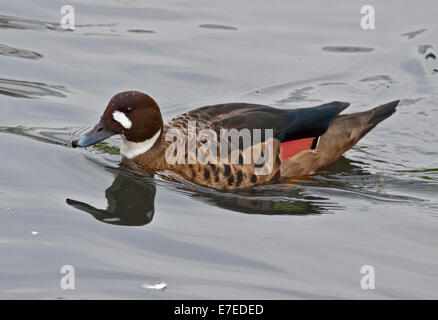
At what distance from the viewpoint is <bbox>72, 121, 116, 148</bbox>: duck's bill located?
967 centimetres

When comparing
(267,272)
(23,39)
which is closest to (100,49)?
(23,39)

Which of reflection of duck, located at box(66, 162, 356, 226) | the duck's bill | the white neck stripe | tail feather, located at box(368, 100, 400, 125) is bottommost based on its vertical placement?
reflection of duck, located at box(66, 162, 356, 226)

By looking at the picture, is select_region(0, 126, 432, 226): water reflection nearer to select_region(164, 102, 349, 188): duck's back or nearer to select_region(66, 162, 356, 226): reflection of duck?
select_region(66, 162, 356, 226): reflection of duck

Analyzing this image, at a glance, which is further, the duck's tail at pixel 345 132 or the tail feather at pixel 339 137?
the duck's tail at pixel 345 132

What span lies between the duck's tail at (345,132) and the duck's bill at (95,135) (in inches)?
108

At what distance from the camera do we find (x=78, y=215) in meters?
8.68

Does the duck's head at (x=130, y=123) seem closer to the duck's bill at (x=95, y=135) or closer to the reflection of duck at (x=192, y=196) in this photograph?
the duck's bill at (x=95, y=135)

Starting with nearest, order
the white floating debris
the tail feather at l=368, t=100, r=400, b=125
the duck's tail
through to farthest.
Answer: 1. the white floating debris
2. the duck's tail
3. the tail feather at l=368, t=100, r=400, b=125

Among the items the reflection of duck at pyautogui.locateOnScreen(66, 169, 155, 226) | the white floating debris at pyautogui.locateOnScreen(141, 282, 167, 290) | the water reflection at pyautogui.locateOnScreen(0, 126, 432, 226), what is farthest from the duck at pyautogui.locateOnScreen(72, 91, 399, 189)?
the white floating debris at pyautogui.locateOnScreen(141, 282, 167, 290)

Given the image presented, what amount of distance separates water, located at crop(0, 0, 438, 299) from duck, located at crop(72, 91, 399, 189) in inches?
8.2

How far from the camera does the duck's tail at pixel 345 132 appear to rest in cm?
1066

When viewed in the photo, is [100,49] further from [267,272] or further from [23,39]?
[267,272]

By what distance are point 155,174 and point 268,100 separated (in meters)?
3.05

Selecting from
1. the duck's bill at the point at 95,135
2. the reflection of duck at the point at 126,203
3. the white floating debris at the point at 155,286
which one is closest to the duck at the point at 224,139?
the duck's bill at the point at 95,135
